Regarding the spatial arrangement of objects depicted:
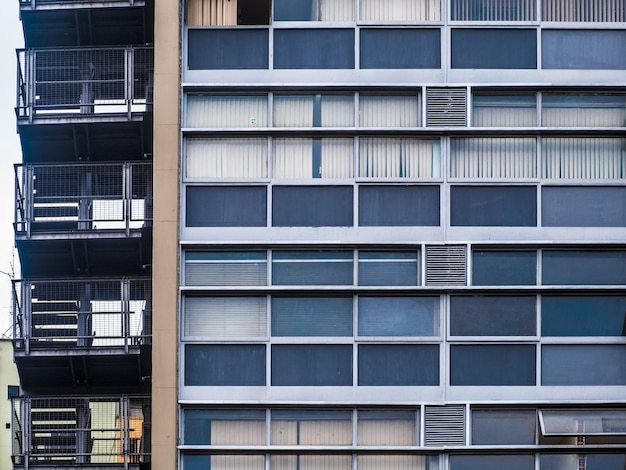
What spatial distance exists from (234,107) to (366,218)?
11.1ft

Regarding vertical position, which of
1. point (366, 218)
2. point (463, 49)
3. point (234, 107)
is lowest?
point (366, 218)

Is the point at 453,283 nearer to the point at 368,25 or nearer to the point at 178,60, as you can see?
the point at 368,25

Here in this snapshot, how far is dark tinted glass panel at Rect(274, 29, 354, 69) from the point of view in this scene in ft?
49.9

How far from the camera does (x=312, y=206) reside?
15.0 metres

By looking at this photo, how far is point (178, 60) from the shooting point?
1507 centimetres

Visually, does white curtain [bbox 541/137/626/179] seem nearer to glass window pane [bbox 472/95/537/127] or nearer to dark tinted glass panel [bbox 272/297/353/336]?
glass window pane [bbox 472/95/537/127]

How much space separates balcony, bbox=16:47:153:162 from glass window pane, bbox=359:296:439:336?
18.0 feet

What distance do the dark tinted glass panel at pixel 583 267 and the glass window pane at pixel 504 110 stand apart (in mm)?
2609

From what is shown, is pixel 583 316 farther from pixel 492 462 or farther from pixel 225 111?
pixel 225 111

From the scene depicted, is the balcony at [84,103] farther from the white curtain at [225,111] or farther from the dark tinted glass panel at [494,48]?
the dark tinted glass panel at [494,48]

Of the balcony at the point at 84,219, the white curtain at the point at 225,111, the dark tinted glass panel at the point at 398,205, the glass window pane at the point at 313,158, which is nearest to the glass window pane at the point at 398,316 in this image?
the dark tinted glass panel at the point at 398,205

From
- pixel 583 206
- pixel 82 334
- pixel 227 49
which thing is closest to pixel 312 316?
pixel 82 334

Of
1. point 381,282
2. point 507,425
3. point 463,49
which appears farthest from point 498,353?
point 463,49

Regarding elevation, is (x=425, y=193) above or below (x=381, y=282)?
above
